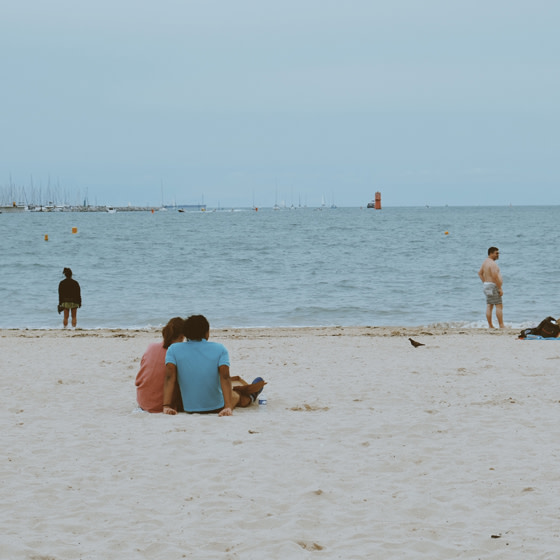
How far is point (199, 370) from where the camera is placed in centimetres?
740

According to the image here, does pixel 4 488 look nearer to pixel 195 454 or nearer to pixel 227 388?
pixel 195 454

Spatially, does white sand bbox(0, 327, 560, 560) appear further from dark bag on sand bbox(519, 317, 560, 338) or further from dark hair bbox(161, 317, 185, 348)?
dark bag on sand bbox(519, 317, 560, 338)

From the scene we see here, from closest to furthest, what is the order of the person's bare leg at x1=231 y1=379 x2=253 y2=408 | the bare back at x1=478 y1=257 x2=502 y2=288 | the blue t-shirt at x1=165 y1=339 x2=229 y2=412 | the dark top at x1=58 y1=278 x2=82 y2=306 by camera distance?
the blue t-shirt at x1=165 y1=339 x2=229 y2=412 → the person's bare leg at x1=231 y1=379 x2=253 y2=408 → the bare back at x1=478 y1=257 x2=502 y2=288 → the dark top at x1=58 y1=278 x2=82 y2=306

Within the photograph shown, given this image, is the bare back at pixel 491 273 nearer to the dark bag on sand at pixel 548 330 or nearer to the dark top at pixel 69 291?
the dark bag on sand at pixel 548 330

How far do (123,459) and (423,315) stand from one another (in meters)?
15.1

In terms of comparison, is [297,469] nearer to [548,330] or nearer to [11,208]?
[548,330]

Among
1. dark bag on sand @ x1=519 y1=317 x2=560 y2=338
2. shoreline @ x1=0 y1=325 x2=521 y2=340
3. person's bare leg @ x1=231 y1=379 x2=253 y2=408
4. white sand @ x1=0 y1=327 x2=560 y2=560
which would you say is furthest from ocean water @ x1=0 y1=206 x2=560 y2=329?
person's bare leg @ x1=231 y1=379 x2=253 y2=408

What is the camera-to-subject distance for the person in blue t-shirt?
7.36 meters

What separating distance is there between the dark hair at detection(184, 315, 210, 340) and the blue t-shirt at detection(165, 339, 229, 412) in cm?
6

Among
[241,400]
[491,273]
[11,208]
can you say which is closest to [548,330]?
[491,273]

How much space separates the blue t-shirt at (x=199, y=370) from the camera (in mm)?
7355

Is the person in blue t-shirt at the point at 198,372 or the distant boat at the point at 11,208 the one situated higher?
the distant boat at the point at 11,208

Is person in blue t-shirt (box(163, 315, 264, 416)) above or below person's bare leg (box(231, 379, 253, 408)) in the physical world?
above

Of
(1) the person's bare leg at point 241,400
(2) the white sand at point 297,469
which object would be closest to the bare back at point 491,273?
(2) the white sand at point 297,469
